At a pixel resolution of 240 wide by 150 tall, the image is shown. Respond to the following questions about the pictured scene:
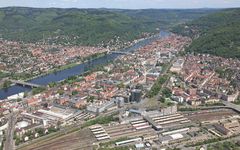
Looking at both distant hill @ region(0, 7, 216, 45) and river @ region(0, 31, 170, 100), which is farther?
distant hill @ region(0, 7, 216, 45)

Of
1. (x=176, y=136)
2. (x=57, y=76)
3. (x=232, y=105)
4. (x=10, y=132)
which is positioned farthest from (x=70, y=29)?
(x=176, y=136)

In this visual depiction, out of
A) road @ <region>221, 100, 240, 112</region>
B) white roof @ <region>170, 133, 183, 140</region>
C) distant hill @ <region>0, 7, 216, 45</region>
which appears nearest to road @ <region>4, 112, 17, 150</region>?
white roof @ <region>170, 133, 183, 140</region>

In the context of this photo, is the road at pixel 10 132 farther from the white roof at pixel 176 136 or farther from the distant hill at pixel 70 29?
the distant hill at pixel 70 29

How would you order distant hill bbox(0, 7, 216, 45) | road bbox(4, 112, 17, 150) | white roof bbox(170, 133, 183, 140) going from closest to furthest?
road bbox(4, 112, 17, 150), white roof bbox(170, 133, 183, 140), distant hill bbox(0, 7, 216, 45)

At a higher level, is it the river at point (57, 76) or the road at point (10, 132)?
the road at point (10, 132)

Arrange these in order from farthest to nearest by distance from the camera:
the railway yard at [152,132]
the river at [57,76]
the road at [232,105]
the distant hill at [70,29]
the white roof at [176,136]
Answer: the distant hill at [70,29] → the river at [57,76] → the road at [232,105] → the white roof at [176,136] → the railway yard at [152,132]

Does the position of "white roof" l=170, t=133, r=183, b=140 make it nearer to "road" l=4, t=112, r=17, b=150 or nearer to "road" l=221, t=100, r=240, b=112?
Answer: "road" l=221, t=100, r=240, b=112

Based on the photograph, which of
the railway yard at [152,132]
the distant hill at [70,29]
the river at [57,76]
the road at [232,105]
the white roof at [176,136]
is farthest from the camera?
the distant hill at [70,29]

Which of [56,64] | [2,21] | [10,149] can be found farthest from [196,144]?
[2,21]

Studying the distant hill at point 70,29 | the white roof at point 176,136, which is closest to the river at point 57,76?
the distant hill at point 70,29

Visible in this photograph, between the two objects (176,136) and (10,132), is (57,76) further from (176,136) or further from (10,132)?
(176,136)
